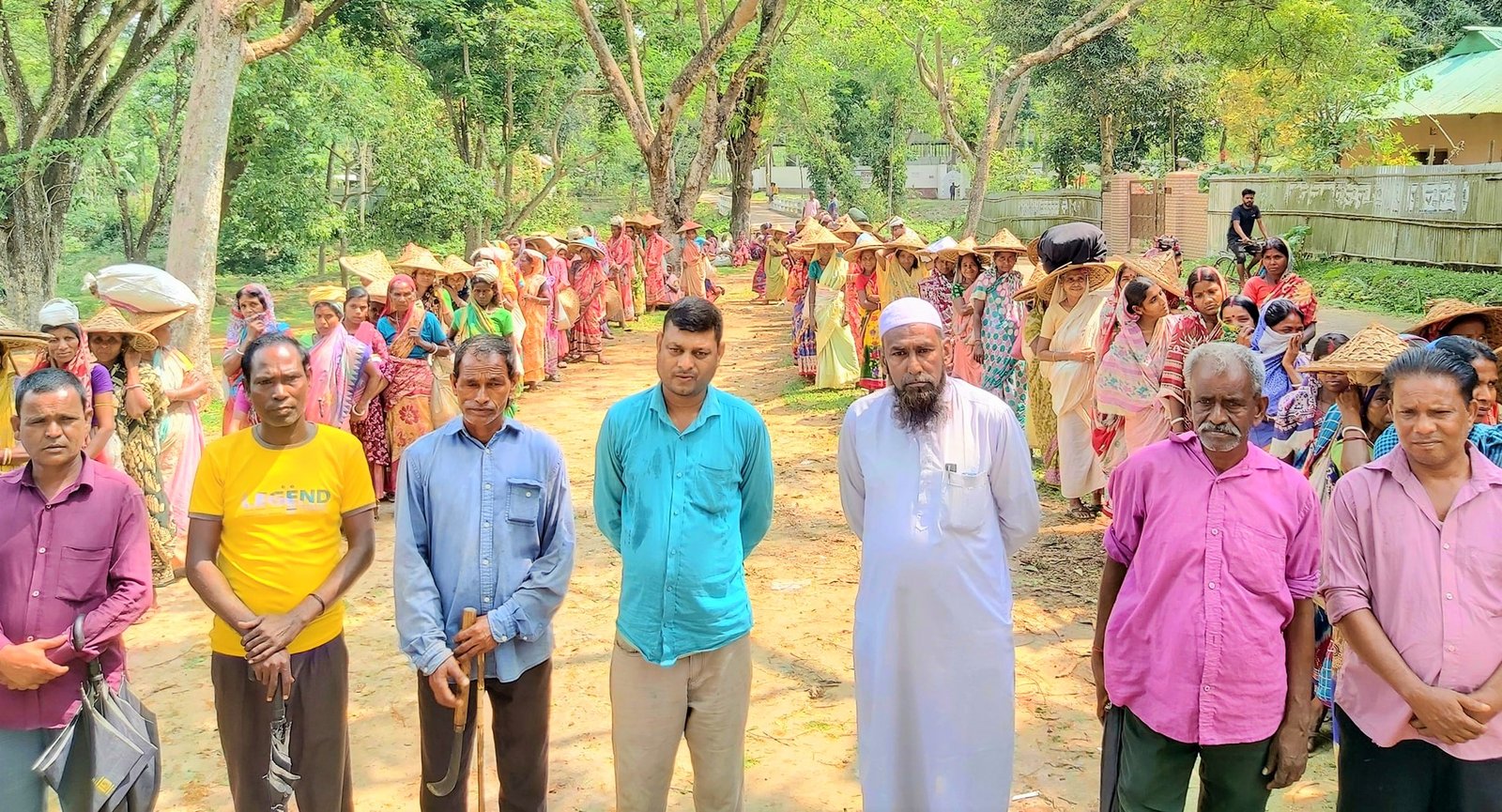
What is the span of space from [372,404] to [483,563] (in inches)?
210

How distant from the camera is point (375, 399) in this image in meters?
8.20

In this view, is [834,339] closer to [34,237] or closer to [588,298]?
[588,298]

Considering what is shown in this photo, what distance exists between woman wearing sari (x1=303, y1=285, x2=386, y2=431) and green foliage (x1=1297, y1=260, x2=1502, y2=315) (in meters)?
13.3

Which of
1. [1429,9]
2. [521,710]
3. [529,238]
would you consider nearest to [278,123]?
[529,238]

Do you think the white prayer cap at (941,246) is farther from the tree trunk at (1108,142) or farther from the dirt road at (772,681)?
the tree trunk at (1108,142)

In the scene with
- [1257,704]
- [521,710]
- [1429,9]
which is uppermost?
[1429,9]

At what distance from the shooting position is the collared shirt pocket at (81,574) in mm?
3158

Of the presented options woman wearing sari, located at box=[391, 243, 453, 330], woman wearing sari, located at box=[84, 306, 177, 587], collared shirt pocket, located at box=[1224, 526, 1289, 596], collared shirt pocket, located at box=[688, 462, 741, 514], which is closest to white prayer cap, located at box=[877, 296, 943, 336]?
collared shirt pocket, located at box=[688, 462, 741, 514]

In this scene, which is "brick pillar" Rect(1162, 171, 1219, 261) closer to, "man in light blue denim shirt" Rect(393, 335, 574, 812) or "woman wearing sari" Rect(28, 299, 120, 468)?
"woman wearing sari" Rect(28, 299, 120, 468)

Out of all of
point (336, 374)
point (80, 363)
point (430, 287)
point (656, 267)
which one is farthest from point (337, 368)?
point (656, 267)

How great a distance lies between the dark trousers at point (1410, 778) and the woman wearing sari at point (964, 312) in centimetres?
666

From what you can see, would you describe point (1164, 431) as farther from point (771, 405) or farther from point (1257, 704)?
point (771, 405)

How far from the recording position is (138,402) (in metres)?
5.93

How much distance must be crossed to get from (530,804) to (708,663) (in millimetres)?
775
